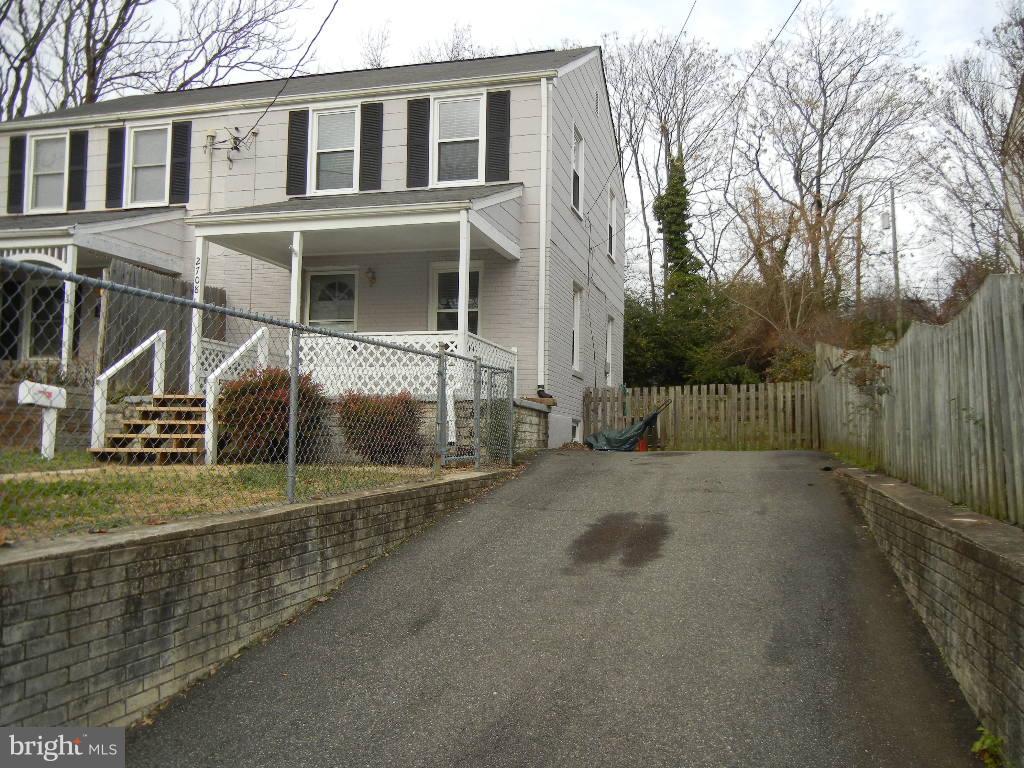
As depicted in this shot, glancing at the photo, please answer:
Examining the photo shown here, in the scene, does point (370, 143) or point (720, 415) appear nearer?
point (370, 143)

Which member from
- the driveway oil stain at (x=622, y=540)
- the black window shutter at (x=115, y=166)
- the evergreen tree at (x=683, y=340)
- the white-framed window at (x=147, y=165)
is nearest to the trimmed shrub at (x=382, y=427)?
the driveway oil stain at (x=622, y=540)

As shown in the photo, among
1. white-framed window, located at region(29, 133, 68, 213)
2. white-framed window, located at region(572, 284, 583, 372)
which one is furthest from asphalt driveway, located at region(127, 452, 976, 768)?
white-framed window, located at region(29, 133, 68, 213)

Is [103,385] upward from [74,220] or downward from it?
downward

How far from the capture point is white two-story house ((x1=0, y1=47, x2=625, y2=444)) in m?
13.2

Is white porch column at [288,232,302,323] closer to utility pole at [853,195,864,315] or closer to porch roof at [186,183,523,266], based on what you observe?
porch roof at [186,183,523,266]

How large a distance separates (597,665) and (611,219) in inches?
628

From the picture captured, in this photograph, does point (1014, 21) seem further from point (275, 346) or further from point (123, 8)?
point (123, 8)

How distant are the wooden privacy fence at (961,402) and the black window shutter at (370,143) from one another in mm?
9088

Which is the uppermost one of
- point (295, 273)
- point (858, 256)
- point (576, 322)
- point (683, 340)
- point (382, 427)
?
point (858, 256)

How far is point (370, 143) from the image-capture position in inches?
588

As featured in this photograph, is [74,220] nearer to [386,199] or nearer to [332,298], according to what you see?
[332,298]

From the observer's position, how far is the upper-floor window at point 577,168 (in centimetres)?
1592

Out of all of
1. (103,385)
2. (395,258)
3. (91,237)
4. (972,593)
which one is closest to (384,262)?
(395,258)

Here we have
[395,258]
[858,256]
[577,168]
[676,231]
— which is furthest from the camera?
[676,231]
